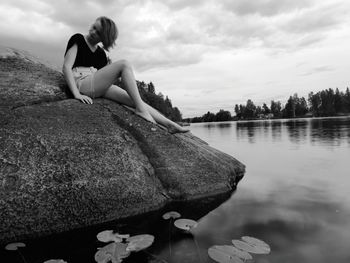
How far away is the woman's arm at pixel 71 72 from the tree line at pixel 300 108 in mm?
136240

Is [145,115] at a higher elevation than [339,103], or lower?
lower

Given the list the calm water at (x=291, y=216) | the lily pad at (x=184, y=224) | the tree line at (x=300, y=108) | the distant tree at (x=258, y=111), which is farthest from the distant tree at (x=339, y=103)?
the lily pad at (x=184, y=224)

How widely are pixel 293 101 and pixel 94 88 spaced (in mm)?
156167

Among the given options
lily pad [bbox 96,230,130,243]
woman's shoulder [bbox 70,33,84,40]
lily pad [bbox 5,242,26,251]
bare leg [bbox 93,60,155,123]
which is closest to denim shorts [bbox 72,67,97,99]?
bare leg [bbox 93,60,155,123]

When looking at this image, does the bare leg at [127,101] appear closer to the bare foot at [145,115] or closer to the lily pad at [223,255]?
the bare foot at [145,115]

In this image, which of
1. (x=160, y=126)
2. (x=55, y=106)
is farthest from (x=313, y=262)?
(x=55, y=106)

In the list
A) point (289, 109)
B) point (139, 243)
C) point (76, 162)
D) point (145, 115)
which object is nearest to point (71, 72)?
point (145, 115)

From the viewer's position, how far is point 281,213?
4.21m

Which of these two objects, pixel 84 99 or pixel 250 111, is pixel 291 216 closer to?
pixel 84 99

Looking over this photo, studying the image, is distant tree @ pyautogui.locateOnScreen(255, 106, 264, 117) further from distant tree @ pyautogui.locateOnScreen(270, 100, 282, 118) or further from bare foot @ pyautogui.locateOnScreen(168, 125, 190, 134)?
bare foot @ pyautogui.locateOnScreen(168, 125, 190, 134)

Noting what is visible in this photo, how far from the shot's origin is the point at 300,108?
145750mm

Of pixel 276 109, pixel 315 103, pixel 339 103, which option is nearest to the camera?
pixel 339 103

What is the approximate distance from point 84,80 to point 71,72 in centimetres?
35

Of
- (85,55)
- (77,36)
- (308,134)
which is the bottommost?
(308,134)
